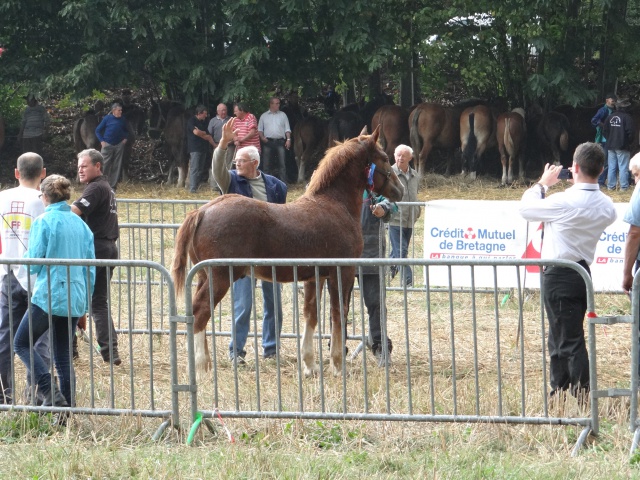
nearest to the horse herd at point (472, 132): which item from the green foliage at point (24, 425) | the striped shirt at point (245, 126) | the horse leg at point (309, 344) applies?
the striped shirt at point (245, 126)

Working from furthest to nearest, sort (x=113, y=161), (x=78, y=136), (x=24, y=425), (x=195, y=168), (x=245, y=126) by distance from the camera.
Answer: (x=78, y=136)
(x=113, y=161)
(x=195, y=168)
(x=245, y=126)
(x=24, y=425)

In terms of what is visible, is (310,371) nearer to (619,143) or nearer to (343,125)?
(619,143)

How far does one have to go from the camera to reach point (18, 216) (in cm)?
786

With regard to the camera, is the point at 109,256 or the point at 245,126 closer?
the point at 109,256

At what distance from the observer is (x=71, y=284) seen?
6.97 m

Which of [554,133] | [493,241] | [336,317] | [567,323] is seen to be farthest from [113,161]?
[567,323]

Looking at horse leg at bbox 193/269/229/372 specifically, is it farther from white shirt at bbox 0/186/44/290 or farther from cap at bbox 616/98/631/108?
cap at bbox 616/98/631/108

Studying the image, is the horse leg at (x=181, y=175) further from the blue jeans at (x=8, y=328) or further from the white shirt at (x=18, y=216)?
the blue jeans at (x=8, y=328)

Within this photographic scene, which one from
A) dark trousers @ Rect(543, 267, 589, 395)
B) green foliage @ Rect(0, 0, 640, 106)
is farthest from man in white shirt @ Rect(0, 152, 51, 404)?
green foliage @ Rect(0, 0, 640, 106)

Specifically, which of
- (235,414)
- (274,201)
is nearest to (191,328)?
(235,414)

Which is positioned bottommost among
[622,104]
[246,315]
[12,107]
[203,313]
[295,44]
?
[246,315]

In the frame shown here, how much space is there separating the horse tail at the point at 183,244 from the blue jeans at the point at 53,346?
1.09 meters

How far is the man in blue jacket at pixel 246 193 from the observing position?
8.70m

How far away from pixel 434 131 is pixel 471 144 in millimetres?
776
